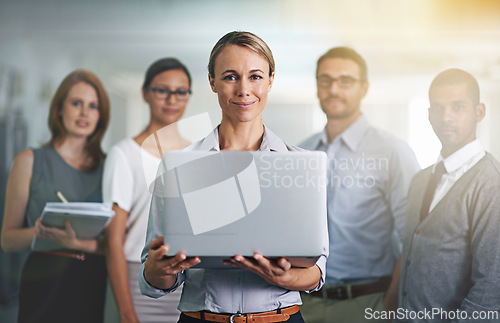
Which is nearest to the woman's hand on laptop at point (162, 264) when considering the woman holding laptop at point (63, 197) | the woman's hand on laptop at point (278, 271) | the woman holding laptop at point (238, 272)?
the woman holding laptop at point (238, 272)

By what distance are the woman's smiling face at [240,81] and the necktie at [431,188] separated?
139cm

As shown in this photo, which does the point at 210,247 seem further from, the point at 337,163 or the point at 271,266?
the point at 337,163

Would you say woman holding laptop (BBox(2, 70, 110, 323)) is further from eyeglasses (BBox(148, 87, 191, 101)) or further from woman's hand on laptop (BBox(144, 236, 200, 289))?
woman's hand on laptop (BBox(144, 236, 200, 289))

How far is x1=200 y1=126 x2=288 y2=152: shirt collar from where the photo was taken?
1.48 m

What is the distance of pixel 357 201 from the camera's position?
2.57 meters

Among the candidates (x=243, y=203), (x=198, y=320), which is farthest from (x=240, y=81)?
(x=198, y=320)

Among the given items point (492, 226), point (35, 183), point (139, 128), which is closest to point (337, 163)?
point (492, 226)

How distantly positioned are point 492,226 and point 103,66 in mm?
2298

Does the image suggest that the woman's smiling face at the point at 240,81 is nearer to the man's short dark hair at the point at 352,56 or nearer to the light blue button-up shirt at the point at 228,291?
the light blue button-up shirt at the point at 228,291

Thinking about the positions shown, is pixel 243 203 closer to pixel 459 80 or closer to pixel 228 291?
pixel 228 291

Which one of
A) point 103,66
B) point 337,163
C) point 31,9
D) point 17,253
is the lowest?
point 17,253

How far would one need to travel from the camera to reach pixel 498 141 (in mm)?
2549

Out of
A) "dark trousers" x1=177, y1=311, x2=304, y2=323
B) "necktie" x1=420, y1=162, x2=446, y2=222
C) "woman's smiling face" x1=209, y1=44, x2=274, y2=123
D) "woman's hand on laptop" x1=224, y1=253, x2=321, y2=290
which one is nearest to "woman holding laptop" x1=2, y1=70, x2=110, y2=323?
"dark trousers" x1=177, y1=311, x2=304, y2=323

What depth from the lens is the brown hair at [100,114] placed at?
109 inches
